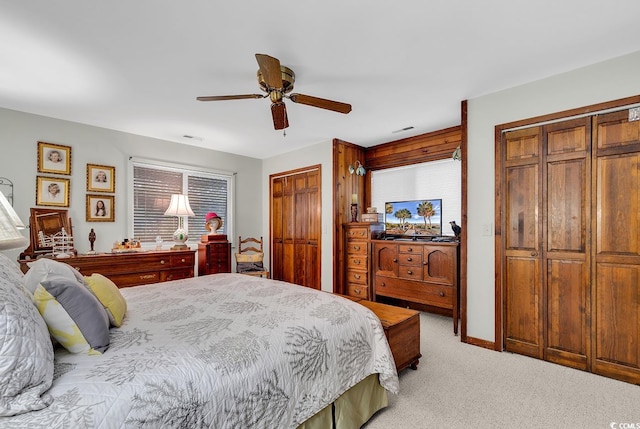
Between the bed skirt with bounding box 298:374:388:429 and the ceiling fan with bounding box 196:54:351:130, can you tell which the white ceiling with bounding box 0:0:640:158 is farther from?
the bed skirt with bounding box 298:374:388:429

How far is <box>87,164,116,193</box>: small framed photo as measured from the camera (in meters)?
3.76

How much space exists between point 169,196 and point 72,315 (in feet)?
11.8

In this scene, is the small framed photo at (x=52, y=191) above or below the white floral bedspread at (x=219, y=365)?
above

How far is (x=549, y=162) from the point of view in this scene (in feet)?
8.55

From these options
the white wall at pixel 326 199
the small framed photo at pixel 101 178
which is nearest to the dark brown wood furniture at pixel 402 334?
the white wall at pixel 326 199

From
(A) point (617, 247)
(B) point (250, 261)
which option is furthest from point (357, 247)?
(A) point (617, 247)

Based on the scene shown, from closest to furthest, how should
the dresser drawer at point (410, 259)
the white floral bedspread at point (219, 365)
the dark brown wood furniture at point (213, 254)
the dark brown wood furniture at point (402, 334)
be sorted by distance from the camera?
1. the white floral bedspread at point (219, 365)
2. the dark brown wood furniture at point (402, 334)
3. the dresser drawer at point (410, 259)
4. the dark brown wood furniture at point (213, 254)

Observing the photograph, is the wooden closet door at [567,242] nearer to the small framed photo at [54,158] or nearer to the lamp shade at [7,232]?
the lamp shade at [7,232]

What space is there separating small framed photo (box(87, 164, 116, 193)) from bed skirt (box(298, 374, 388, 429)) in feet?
12.7

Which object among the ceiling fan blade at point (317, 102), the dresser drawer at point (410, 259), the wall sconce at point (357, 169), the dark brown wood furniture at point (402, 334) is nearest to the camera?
the dark brown wood furniture at point (402, 334)

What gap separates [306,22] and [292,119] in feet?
5.74

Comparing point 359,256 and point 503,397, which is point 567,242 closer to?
point 503,397

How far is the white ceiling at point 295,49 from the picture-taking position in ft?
5.89

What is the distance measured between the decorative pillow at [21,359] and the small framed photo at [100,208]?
10.7 feet
